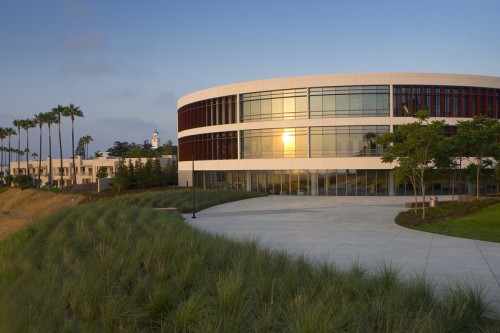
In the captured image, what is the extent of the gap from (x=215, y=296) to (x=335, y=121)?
1500 inches

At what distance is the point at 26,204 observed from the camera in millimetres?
59031

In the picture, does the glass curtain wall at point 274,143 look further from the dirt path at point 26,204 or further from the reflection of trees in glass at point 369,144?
the dirt path at point 26,204

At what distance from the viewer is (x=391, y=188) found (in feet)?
144

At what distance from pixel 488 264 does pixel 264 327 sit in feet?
26.4

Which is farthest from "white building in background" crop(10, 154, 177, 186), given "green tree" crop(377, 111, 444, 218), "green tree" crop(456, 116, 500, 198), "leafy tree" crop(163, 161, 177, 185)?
"green tree" crop(377, 111, 444, 218)

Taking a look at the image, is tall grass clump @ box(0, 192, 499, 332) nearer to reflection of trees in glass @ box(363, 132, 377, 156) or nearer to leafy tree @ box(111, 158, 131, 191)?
reflection of trees in glass @ box(363, 132, 377, 156)

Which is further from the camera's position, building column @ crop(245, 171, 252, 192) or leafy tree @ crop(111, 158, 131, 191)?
leafy tree @ crop(111, 158, 131, 191)

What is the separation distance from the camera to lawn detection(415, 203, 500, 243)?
53.0 ft

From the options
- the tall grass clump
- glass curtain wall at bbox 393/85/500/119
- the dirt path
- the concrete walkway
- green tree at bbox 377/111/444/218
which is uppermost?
glass curtain wall at bbox 393/85/500/119

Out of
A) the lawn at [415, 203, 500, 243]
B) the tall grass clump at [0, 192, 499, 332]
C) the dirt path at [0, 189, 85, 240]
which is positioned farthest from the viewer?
the dirt path at [0, 189, 85, 240]

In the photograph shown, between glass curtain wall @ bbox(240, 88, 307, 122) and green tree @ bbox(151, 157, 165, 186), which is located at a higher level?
glass curtain wall @ bbox(240, 88, 307, 122)

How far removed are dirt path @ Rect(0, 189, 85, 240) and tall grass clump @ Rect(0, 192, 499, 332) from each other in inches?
1212

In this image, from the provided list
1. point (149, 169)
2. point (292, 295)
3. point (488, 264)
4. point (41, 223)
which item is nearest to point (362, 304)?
point (292, 295)

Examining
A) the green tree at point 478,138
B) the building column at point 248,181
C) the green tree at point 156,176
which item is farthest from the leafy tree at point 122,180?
the green tree at point 478,138
